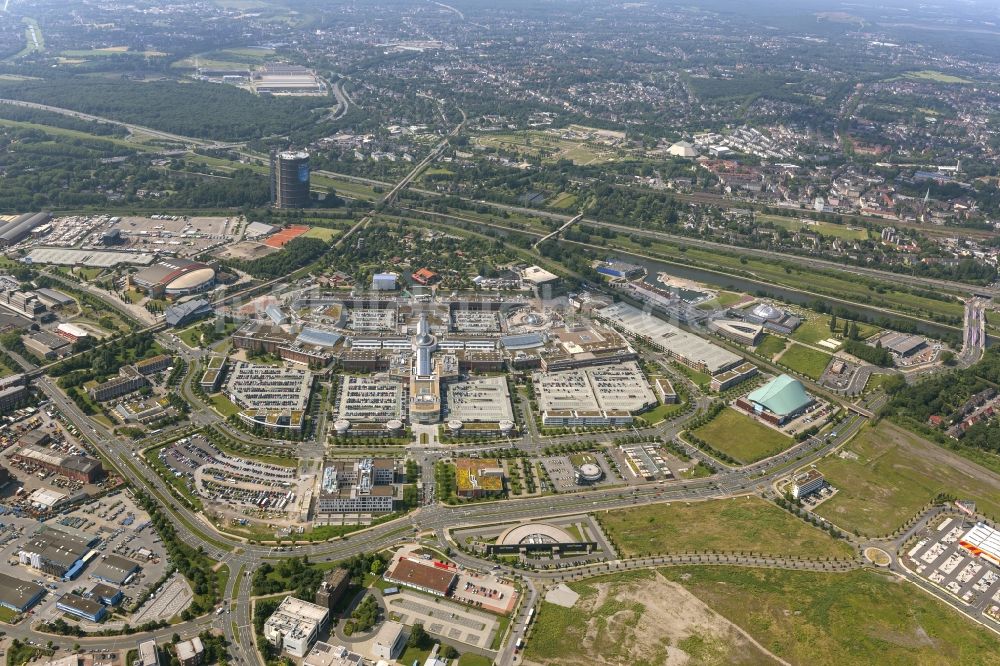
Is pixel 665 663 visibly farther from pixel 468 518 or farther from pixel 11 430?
pixel 11 430

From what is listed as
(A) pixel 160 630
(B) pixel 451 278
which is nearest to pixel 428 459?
(A) pixel 160 630

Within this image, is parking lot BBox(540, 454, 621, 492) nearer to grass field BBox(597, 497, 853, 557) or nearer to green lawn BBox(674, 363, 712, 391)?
grass field BBox(597, 497, 853, 557)

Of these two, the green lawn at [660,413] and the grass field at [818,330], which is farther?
the grass field at [818,330]

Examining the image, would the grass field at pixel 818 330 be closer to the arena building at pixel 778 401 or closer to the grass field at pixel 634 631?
the arena building at pixel 778 401

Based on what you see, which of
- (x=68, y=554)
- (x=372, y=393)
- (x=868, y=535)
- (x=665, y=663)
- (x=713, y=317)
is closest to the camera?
(x=665, y=663)

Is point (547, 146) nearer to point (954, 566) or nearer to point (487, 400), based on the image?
point (487, 400)

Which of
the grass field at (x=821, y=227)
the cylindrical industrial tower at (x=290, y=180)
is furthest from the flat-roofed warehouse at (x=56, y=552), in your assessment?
the grass field at (x=821, y=227)

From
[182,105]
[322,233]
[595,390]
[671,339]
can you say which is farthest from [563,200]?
[182,105]

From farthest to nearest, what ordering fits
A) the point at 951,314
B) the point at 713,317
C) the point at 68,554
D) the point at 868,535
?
the point at 951,314 → the point at 713,317 → the point at 868,535 → the point at 68,554
